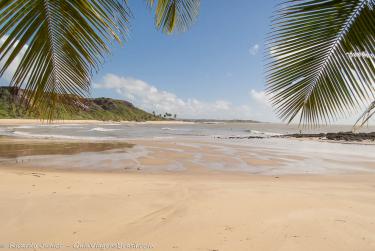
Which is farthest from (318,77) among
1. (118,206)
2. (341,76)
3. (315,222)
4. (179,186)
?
(179,186)

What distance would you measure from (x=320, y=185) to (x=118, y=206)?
510 centimetres

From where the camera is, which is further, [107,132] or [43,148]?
[107,132]

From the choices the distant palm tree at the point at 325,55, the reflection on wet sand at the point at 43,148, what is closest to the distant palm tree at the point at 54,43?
the distant palm tree at the point at 325,55

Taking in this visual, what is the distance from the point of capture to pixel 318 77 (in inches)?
73.3

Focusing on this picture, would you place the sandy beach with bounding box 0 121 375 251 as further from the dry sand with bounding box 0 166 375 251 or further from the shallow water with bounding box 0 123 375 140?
the shallow water with bounding box 0 123 375 140

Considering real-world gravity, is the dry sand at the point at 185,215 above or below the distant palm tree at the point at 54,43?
below

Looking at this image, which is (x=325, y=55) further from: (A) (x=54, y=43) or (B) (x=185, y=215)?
(B) (x=185, y=215)

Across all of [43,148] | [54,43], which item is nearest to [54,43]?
[54,43]

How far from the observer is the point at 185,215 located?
186 inches

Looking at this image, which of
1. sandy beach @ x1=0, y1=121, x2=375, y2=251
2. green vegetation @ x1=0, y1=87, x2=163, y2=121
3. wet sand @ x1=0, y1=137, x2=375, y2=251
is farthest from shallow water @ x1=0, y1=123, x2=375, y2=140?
wet sand @ x1=0, y1=137, x2=375, y2=251

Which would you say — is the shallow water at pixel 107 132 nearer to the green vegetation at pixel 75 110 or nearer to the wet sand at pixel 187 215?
the green vegetation at pixel 75 110

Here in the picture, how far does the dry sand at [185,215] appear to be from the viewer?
147 inches

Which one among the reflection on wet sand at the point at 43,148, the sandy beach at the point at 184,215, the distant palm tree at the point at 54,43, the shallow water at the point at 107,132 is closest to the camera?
the distant palm tree at the point at 54,43

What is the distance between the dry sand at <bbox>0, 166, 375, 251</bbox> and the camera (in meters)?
3.73
